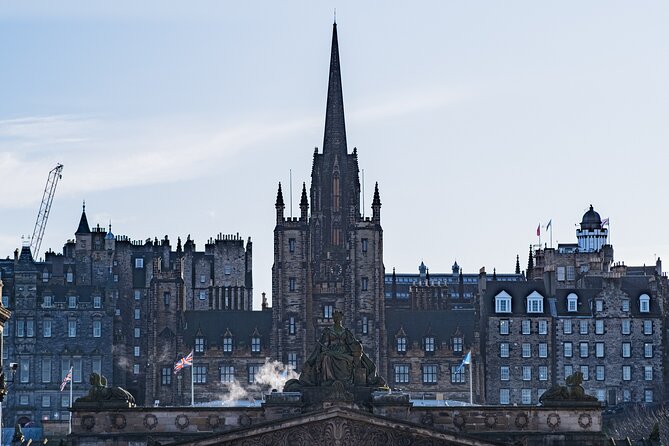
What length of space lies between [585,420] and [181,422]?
24.7 metres

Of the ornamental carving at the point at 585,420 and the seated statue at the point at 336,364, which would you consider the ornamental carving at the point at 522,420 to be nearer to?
the ornamental carving at the point at 585,420

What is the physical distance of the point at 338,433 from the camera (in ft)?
516

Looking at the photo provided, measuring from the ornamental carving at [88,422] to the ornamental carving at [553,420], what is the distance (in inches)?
1092

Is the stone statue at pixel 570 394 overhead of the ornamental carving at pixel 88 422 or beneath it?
overhead

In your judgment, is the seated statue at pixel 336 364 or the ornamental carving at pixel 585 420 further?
the ornamental carving at pixel 585 420

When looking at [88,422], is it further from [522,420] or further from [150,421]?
[522,420]

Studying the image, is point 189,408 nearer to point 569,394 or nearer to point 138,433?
point 138,433

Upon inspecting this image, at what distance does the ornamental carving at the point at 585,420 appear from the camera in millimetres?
165125

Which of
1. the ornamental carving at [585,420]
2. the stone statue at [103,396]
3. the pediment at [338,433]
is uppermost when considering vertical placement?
the stone statue at [103,396]

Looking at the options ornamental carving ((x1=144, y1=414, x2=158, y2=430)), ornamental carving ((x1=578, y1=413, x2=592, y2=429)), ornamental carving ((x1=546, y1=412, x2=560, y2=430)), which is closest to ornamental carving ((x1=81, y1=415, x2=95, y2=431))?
ornamental carving ((x1=144, y1=414, x2=158, y2=430))

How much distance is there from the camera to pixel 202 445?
15688 centimetres

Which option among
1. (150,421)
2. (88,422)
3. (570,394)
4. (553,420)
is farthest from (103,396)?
(570,394)

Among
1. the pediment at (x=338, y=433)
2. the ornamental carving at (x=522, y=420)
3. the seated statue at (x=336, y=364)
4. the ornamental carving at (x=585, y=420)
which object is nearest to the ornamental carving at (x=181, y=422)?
the seated statue at (x=336, y=364)

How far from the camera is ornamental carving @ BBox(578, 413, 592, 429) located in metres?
165
